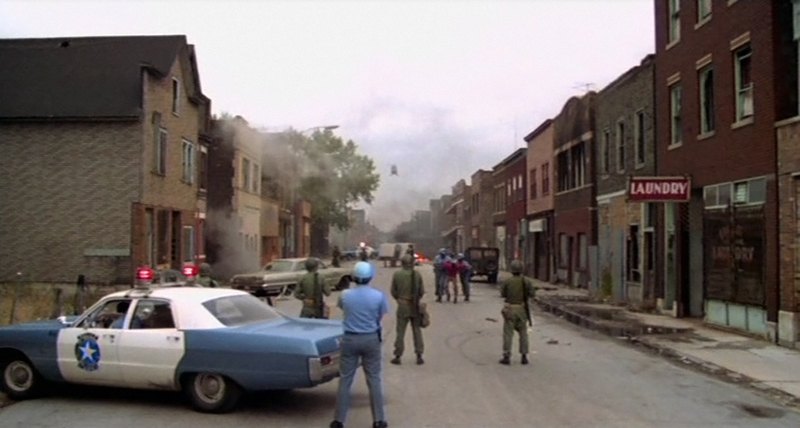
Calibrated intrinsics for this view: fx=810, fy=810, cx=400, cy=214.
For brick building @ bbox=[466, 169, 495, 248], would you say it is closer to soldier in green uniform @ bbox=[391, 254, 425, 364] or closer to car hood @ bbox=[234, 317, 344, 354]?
soldier in green uniform @ bbox=[391, 254, 425, 364]

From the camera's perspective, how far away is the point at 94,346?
342 inches

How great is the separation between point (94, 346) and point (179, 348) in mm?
1068

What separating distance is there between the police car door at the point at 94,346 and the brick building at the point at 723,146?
1082cm

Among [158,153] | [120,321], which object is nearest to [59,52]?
[158,153]

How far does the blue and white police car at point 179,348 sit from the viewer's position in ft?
26.3

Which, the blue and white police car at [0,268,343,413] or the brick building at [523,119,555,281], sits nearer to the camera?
the blue and white police car at [0,268,343,413]

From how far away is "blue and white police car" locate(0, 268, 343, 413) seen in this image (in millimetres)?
8008

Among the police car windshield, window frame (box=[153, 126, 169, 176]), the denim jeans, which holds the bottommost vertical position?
the denim jeans

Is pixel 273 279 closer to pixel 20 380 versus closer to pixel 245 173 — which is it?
pixel 245 173

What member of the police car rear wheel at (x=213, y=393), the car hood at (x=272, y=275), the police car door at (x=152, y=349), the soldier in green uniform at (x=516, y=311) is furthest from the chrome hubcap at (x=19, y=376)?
the car hood at (x=272, y=275)

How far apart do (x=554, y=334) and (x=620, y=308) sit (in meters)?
6.04

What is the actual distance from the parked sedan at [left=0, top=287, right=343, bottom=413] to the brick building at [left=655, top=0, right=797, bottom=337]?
929 centimetres

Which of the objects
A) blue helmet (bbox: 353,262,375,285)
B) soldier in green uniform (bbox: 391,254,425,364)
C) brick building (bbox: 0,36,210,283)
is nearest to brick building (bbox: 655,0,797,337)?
soldier in green uniform (bbox: 391,254,425,364)

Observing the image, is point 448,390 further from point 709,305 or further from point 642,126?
point 642,126
